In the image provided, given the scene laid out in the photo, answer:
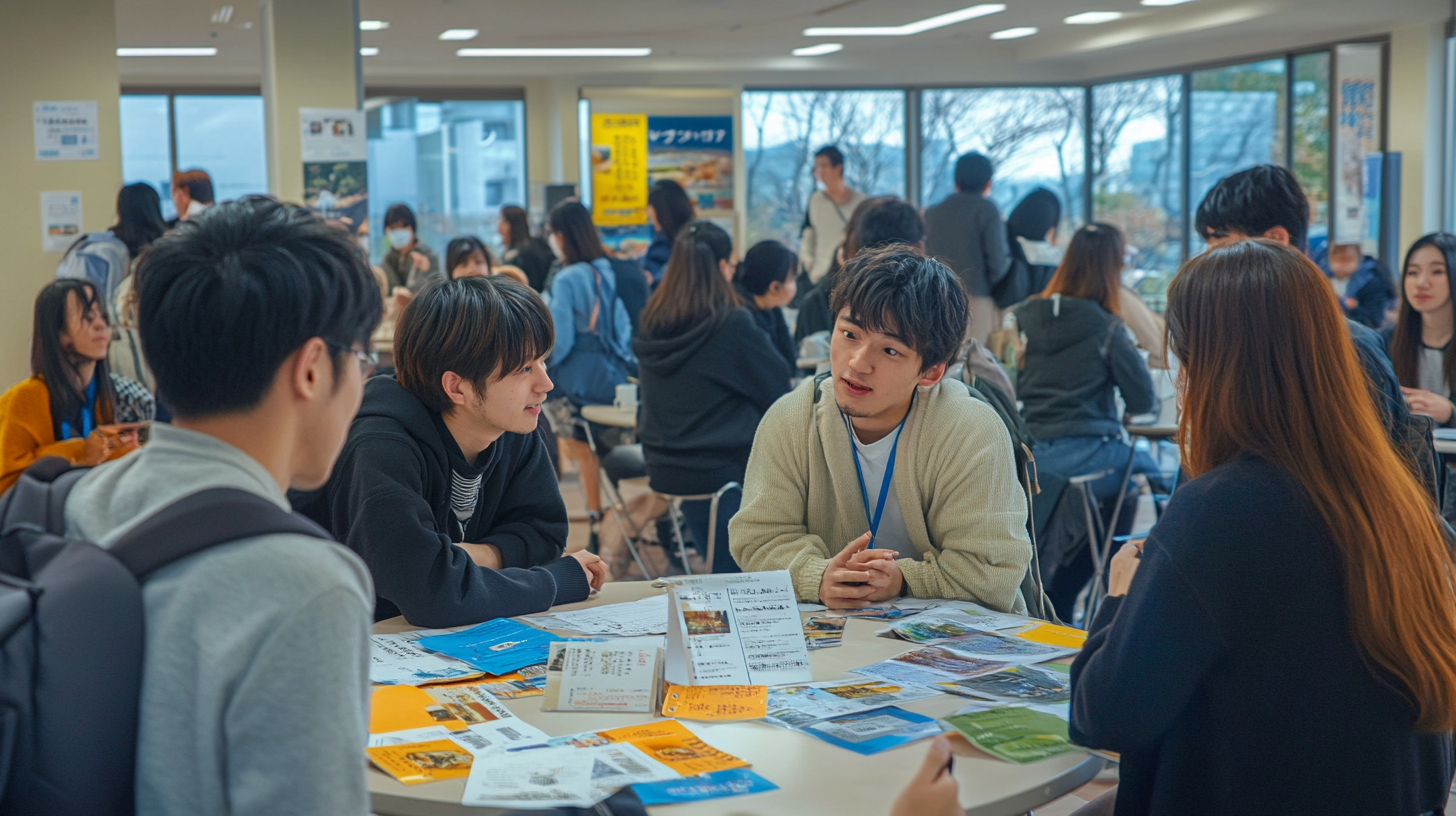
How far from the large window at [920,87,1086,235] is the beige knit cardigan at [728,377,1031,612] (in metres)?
10.0

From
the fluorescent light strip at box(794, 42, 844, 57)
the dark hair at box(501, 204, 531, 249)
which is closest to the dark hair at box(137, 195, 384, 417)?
the dark hair at box(501, 204, 531, 249)

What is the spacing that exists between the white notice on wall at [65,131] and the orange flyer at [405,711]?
18.2 ft

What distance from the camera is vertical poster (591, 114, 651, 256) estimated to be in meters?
11.6

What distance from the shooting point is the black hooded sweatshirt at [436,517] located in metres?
2.03

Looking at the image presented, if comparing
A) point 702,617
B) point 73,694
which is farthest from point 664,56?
point 73,694

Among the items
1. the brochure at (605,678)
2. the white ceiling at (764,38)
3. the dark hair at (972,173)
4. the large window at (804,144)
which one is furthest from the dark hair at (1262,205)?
the large window at (804,144)

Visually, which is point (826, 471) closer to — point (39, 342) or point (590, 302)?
point (39, 342)

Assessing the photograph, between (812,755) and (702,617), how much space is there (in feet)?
1.06

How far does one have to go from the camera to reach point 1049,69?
37.9ft

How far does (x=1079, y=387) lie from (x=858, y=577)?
232 cm

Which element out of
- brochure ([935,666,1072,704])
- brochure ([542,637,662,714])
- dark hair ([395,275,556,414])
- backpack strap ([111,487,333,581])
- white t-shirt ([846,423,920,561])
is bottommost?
brochure ([935,666,1072,704])

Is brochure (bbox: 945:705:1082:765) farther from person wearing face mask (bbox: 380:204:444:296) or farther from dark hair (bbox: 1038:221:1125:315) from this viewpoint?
person wearing face mask (bbox: 380:204:444:296)

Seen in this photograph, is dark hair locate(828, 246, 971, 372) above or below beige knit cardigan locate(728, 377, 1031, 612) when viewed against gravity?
above

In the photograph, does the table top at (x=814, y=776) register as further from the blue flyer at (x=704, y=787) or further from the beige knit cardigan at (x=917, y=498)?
the beige knit cardigan at (x=917, y=498)
